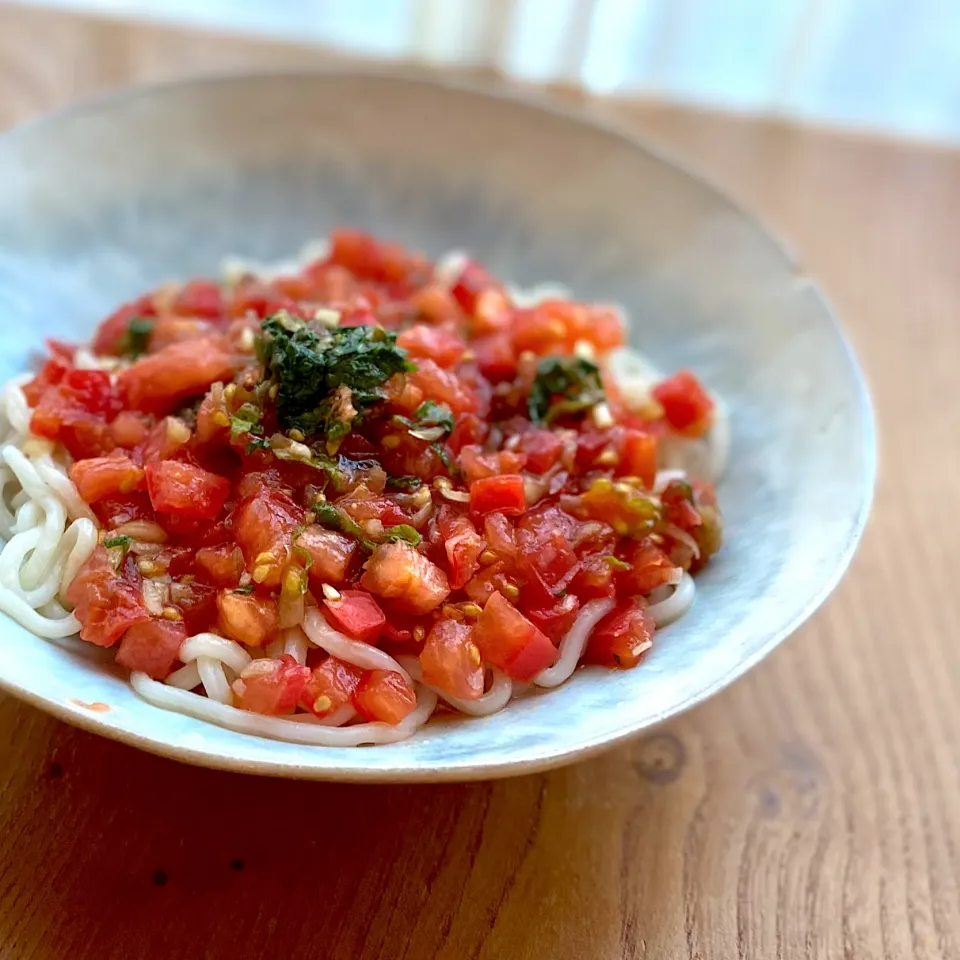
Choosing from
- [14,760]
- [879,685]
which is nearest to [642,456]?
[879,685]

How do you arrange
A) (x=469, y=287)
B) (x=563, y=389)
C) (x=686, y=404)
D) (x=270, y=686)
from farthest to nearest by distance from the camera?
(x=469, y=287)
(x=686, y=404)
(x=563, y=389)
(x=270, y=686)

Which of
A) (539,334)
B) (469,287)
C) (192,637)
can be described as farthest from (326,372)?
(469,287)

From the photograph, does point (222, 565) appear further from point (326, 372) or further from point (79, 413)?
point (79, 413)

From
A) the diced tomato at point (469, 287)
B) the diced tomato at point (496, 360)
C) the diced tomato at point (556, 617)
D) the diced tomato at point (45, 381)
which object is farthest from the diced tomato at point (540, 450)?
the diced tomato at point (45, 381)

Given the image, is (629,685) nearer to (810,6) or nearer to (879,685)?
(879,685)

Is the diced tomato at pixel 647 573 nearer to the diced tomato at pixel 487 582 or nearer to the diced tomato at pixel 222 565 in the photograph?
the diced tomato at pixel 487 582

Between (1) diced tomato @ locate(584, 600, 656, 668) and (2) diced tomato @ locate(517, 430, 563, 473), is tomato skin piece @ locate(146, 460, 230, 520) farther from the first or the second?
(1) diced tomato @ locate(584, 600, 656, 668)
